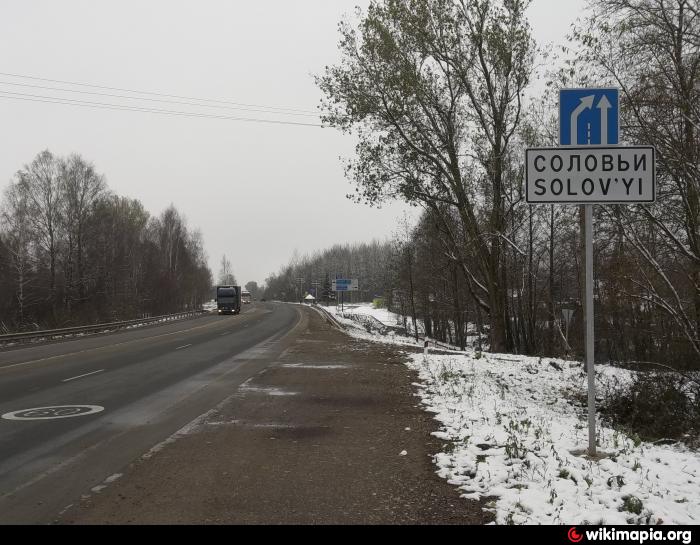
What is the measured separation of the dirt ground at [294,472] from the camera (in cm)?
463

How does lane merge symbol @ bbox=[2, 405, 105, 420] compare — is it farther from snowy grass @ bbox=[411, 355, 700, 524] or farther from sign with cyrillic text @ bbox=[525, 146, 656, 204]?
sign with cyrillic text @ bbox=[525, 146, 656, 204]

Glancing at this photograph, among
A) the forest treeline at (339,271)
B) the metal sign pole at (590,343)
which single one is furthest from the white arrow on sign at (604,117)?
the forest treeline at (339,271)

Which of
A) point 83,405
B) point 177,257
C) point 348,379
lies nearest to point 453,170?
point 348,379

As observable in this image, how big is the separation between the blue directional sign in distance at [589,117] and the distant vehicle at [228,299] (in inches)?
2319

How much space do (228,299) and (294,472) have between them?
58578mm

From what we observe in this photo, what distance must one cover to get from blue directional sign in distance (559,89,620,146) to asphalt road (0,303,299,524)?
6344mm

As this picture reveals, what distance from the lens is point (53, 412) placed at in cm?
932

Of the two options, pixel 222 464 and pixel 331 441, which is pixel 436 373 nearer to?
pixel 331 441

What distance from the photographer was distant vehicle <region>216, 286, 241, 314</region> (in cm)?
6281

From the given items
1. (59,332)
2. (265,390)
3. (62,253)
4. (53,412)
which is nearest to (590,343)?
(265,390)

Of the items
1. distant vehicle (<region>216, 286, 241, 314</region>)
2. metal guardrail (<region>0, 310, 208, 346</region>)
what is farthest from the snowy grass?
distant vehicle (<region>216, 286, 241, 314</region>)

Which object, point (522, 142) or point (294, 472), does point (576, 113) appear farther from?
point (522, 142)

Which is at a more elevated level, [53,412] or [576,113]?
[576,113]
